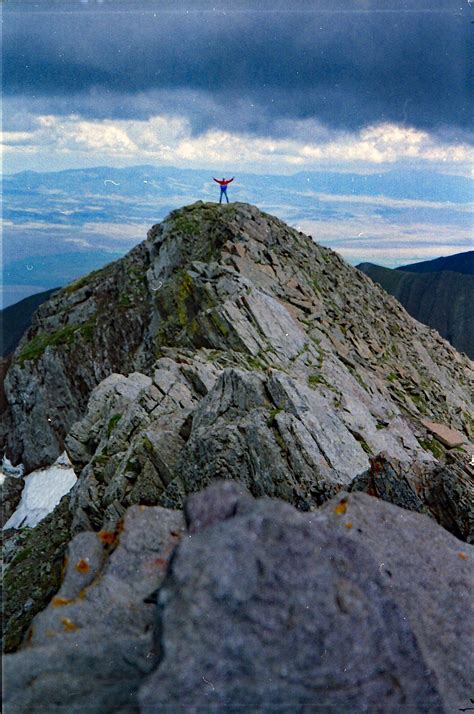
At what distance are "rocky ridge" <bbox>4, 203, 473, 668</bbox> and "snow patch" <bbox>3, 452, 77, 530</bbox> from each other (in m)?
4.73

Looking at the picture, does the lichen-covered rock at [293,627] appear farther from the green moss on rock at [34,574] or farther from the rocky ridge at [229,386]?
the green moss on rock at [34,574]

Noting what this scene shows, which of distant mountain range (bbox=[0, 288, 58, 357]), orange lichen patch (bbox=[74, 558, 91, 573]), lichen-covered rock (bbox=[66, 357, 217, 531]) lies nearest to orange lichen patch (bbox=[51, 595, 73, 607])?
orange lichen patch (bbox=[74, 558, 91, 573])

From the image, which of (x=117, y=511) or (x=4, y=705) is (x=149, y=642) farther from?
(x=117, y=511)

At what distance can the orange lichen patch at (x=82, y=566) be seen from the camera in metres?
8.15

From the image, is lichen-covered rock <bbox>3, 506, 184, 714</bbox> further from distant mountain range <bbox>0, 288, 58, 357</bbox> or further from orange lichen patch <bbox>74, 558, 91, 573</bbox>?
distant mountain range <bbox>0, 288, 58, 357</bbox>

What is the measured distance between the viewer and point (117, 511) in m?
17.8

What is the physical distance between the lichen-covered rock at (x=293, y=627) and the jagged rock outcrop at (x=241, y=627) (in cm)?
1

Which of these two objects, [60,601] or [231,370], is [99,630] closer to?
[60,601]

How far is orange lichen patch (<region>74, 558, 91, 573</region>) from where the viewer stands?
8.15m

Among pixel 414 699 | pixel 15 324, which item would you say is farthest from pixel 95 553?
pixel 15 324

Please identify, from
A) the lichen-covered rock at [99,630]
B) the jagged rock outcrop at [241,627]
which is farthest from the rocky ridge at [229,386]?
the jagged rock outcrop at [241,627]

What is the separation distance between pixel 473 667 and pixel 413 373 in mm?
40888

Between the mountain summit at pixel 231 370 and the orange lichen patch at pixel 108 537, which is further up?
the orange lichen patch at pixel 108 537

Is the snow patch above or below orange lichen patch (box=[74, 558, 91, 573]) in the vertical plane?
below
